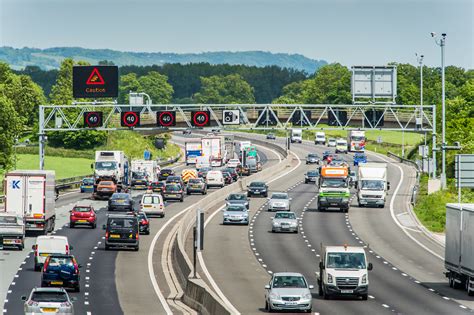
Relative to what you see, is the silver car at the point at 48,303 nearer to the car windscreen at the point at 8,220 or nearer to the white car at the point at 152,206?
the car windscreen at the point at 8,220

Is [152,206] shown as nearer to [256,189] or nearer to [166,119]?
[166,119]

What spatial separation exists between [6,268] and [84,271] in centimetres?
368

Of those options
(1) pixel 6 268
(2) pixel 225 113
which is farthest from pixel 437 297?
(2) pixel 225 113

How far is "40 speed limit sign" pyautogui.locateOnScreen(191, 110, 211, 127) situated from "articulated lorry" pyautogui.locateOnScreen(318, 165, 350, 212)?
12.6m

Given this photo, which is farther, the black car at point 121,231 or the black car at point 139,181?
the black car at point 139,181

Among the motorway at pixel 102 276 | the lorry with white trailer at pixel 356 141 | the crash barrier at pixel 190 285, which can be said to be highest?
the lorry with white trailer at pixel 356 141

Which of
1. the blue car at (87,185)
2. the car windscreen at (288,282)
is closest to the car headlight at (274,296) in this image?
the car windscreen at (288,282)

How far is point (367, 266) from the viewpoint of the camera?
152ft

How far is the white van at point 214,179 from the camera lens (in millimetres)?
121806

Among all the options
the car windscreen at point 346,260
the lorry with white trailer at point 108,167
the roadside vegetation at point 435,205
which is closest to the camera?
the car windscreen at point 346,260

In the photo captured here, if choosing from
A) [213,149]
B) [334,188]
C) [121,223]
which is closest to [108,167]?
[334,188]

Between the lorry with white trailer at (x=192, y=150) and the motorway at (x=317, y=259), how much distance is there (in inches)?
2318

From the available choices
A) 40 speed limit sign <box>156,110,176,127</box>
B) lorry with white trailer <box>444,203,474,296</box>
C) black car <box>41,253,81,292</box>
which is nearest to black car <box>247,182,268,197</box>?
40 speed limit sign <box>156,110,176,127</box>

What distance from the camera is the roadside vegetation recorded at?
86.1 meters
